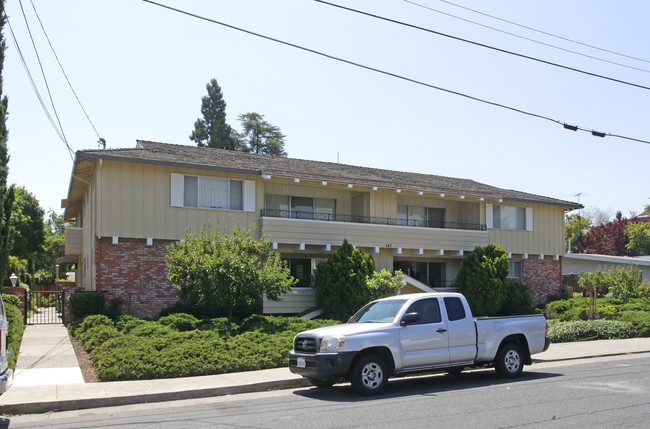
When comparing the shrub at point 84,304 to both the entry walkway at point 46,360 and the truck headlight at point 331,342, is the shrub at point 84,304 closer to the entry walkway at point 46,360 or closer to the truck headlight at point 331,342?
the entry walkway at point 46,360

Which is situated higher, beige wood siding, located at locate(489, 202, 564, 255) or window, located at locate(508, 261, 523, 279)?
beige wood siding, located at locate(489, 202, 564, 255)

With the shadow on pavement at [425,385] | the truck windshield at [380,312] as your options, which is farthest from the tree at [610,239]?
the truck windshield at [380,312]

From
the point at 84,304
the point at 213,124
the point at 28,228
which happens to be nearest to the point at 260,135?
the point at 213,124

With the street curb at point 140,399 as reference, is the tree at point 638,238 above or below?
above

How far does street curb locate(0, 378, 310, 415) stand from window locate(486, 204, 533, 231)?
1882cm

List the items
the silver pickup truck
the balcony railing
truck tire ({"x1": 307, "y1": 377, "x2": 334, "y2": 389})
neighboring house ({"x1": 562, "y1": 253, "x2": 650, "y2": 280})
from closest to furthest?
the silver pickup truck → truck tire ({"x1": 307, "y1": 377, "x2": 334, "y2": 389}) → the balcony railing → neighboring house ({"x1": 562, "y1": 253, "x2": 650, "y2": 280})

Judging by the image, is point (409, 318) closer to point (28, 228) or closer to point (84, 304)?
point (84, 304)

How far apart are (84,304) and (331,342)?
1148 cm

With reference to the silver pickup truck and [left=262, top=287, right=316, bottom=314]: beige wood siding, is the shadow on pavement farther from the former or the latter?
[left=262, top=287, right=316, bottom=314]: beige wood siding

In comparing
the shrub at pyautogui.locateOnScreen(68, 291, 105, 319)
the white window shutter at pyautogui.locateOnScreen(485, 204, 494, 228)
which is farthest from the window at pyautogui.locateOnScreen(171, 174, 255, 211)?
the white window shutter at pyautogui.locateOnScreen(485, 204, 494, 228)

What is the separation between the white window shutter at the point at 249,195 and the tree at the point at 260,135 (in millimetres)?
40336

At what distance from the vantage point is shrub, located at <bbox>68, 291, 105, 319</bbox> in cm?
1927

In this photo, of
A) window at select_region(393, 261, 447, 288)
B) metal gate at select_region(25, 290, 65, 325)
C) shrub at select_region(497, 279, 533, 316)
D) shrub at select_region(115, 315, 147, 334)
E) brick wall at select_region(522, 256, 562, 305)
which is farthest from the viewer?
brick wall at select_region(522, 256, 562, 305)

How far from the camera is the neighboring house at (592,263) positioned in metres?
39.1
